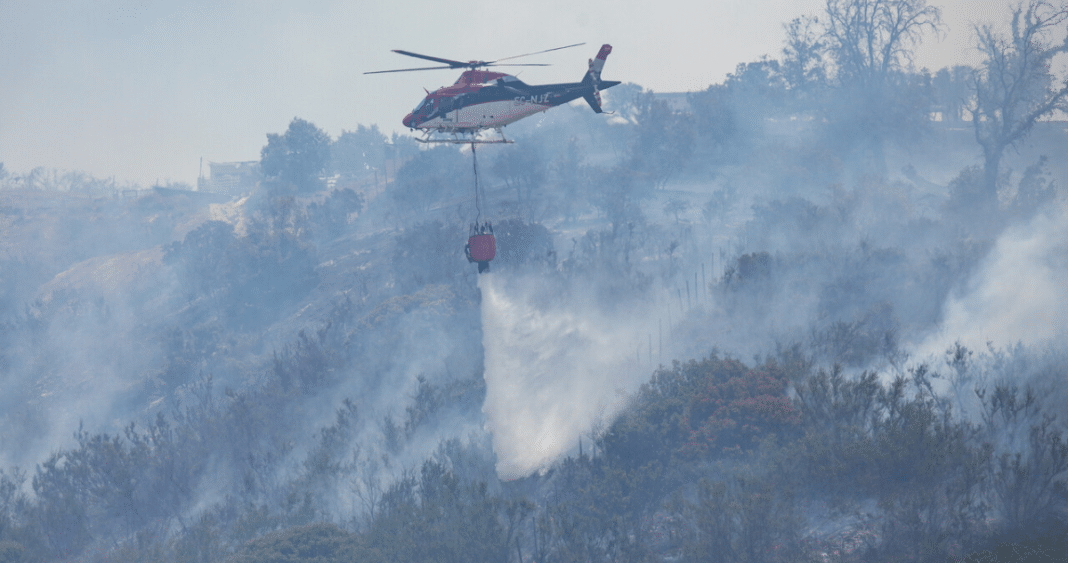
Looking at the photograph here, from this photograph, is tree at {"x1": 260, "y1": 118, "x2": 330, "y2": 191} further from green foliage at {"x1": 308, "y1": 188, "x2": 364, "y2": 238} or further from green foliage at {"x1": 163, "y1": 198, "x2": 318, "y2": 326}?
green foliage at {"x1": 163, "y1": 198, "x2": 318, "y2": 326}

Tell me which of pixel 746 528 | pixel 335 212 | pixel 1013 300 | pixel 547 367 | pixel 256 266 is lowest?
pixel 746 528

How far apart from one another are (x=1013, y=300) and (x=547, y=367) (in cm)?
3322

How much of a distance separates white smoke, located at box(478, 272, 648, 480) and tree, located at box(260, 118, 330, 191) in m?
70.1

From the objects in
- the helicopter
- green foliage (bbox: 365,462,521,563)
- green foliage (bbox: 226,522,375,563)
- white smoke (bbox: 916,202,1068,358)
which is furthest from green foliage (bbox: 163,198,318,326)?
white smoke (bbox: 916,202,1068,358)

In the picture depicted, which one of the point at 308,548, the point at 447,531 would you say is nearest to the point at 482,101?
the point at 447,531

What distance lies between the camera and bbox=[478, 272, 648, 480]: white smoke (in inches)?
1844

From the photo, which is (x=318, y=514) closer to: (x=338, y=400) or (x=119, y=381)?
(x=338, y=400)

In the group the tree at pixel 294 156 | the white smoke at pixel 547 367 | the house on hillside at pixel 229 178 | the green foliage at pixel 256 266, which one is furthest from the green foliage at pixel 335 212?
the house on hillside at pixel 229 178

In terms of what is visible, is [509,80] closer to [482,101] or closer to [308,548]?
[482,101]

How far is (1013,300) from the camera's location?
183ft

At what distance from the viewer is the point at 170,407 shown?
73.1m

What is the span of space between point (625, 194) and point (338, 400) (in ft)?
142

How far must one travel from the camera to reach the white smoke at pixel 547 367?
46844mm

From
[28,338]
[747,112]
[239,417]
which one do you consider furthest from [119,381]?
[747,112]
